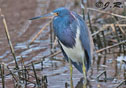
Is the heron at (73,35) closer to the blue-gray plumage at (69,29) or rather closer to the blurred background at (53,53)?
the blue-gray plumage at (69,29)

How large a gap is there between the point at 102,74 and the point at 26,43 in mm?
2599

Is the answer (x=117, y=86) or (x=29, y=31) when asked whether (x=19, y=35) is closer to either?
(x=29, y=31)

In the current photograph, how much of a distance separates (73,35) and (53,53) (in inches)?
78.8

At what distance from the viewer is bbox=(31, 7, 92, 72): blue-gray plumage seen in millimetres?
5215

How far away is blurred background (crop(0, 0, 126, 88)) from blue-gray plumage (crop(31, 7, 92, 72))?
1.15 ft

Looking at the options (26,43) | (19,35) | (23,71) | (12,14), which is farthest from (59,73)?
(12,14)

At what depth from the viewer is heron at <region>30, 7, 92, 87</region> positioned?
521 centimetres

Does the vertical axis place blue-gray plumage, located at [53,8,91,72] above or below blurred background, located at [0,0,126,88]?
above

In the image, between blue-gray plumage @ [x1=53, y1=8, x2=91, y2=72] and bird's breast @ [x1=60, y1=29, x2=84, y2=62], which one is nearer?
blue-gray plumage @ [x1=53, y1=8, x2=91, y2=72]

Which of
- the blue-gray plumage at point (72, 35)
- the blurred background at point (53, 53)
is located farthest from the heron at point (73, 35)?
the blurred background at point (53, 53)

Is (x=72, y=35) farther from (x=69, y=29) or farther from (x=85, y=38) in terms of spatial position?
(x=85, y=38)

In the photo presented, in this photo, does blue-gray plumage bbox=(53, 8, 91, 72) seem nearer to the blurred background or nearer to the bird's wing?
the bird's wing

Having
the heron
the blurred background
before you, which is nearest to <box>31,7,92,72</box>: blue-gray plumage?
the heron

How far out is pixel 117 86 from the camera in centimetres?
512
